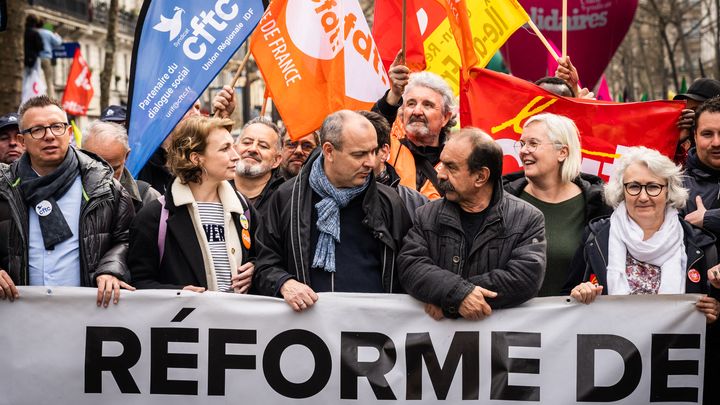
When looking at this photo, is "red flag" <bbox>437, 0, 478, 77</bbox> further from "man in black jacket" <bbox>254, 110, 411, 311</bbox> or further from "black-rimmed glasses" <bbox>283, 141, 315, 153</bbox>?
"man in black jacket" <bbox>254, 110, 411, 311</bbox>

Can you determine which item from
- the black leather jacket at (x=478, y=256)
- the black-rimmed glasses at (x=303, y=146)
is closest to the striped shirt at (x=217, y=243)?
the black leather jacket at (x=478, y=256)

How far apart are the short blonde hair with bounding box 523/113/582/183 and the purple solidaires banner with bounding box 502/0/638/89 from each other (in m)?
8.21

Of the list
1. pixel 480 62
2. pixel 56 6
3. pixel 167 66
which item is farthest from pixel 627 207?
pixel 56 6

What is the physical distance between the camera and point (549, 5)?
44.2ft

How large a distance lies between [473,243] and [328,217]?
2.26 ft

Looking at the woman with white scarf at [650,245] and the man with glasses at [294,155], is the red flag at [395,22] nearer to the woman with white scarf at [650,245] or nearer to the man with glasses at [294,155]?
the man with glasses at [294,155]

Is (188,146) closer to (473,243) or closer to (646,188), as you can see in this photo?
(473,243)

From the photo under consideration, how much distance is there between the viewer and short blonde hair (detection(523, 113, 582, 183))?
5480mm

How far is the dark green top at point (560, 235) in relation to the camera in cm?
528

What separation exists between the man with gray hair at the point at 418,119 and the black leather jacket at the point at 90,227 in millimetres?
1718

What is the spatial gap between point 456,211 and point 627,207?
2.79 ft

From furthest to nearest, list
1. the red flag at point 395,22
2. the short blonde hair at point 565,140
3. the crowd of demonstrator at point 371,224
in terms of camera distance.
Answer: the red flag at point 395,22
the short blonde hair at point 565,140
the crowd of demonstrator at point 371,224

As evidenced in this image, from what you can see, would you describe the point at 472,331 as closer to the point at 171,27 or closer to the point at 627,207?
the point at 627,207

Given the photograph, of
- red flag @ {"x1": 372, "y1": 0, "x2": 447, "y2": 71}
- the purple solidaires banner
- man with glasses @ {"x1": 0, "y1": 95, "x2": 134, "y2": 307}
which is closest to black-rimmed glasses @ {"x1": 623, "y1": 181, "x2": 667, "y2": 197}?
man with glasses @ {"x1": 0, "y1": 95, "x2": 134, "y2": 307}
